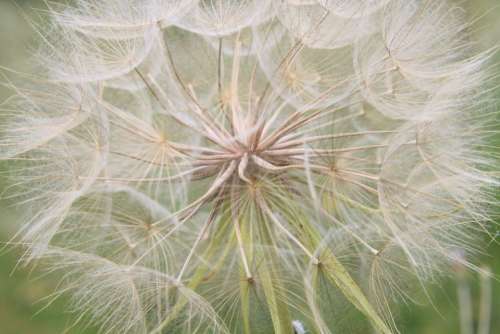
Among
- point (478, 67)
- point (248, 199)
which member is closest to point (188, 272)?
point (248, 199)

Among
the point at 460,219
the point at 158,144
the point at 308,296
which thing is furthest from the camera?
the point at 158,144

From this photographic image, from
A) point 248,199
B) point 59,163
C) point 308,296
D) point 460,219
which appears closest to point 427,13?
point 460,219

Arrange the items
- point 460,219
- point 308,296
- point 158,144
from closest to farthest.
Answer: point 308,296, point 460,219, point 158,144

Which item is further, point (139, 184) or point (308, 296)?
point (139, 184)

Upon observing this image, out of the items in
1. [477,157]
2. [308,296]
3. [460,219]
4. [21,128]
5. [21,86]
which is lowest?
[308,296]

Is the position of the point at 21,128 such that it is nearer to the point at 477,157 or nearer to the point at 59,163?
the point at 59,163

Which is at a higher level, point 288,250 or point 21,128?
point 21,128
